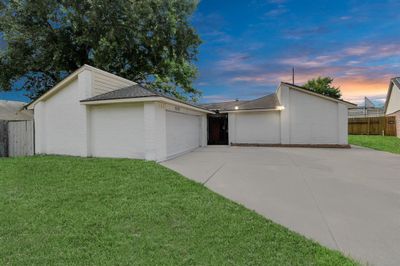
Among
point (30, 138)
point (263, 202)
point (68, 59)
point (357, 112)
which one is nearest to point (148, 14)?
point (68, 59)

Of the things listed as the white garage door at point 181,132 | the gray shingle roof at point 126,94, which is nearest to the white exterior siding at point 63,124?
the gray shingle roof at point 126,94

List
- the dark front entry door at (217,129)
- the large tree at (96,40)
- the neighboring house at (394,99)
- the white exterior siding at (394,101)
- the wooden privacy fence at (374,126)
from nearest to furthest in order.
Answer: the large tree at (96,40) < the dark front entry door at (217,129) < the neighboring house at (394,99) < the white exterior siding at (394,101) < the wooden privacy fence at (374,126)

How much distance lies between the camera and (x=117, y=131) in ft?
31.9

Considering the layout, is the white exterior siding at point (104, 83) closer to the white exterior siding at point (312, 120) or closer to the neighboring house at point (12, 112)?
the neighboring house at point (12, 112)

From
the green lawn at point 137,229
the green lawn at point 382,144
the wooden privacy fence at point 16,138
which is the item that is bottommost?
the green lawn at point 137,229

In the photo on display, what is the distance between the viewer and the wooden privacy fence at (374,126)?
21.5 metres

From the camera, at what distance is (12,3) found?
15.4 metres

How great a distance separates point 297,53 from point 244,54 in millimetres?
3998

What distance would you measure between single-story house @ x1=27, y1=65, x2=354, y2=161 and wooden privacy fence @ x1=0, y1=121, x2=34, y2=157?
19.0 inches

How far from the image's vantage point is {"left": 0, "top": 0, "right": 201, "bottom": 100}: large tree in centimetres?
1573

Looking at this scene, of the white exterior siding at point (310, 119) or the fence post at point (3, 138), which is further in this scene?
the white exterior siding at point (310, 119)

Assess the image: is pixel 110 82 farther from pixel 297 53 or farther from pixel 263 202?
pixel 297 53

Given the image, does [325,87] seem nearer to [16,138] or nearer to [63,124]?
[63,124]

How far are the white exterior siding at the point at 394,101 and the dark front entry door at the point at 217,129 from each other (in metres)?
15.7
